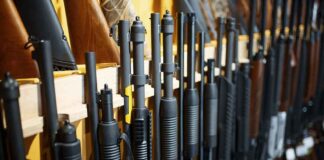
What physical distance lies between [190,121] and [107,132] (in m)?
0.30

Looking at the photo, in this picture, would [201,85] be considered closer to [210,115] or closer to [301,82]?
[210,115]

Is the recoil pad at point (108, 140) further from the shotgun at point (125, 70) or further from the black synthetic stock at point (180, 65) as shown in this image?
the black synthetic stock at point (180, 65)

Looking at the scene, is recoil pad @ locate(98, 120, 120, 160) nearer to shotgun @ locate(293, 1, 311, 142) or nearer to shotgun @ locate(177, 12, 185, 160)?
shotgun @ locate(177, 12, 185, 160)

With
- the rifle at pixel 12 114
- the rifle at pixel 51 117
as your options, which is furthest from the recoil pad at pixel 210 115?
the rifle at pixel 12 114

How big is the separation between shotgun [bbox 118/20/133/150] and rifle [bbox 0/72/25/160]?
26 centimetres

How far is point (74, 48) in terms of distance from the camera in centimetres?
75

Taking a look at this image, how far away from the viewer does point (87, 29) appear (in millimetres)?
738

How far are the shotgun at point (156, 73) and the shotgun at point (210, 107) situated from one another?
0.63 feet

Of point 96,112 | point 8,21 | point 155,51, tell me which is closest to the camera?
point 8,21

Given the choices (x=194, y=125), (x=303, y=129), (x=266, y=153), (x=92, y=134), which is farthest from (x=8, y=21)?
(x=303, y=129)

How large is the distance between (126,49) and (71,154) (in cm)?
27

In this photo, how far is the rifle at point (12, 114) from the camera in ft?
1.74

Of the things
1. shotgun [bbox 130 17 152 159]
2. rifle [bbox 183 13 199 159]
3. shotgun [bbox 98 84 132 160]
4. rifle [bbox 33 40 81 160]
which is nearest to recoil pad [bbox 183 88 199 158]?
rifle [bbox 183 13 199 159]

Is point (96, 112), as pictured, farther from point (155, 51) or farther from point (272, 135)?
point (272, 135)
